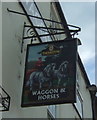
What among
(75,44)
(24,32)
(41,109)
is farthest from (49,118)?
(75,44)

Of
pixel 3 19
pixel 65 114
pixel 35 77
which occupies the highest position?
pixel 3 19

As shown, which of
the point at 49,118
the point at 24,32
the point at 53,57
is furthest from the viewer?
the point at 49,118

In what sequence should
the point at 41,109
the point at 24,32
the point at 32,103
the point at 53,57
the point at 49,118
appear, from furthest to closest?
the point at 49,118
the point at 41,109
the point at 24,32
the point at 53,57
the point at 32,103

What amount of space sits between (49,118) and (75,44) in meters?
3.98

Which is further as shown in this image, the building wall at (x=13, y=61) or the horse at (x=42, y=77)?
the building wall at (x=13, y=61)

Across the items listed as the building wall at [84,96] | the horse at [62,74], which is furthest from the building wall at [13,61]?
the building wall at [84,96]

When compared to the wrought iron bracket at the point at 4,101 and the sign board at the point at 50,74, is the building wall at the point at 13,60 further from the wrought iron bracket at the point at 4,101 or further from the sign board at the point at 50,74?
the sign board at the point at 50,74

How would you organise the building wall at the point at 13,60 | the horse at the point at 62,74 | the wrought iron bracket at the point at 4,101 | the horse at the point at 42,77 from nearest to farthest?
the wrought iron bracket at the point at 4,101 < the horse at the point at 62,74 < the horse at the point at 42,77 < the building wall at the point at 13,60

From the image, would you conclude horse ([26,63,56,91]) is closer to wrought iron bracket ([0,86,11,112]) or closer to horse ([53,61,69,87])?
horse ([53,61,69,87])

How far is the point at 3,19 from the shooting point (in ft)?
29.3

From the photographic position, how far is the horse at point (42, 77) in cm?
834

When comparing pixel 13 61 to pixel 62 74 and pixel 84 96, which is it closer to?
pixel 62 74

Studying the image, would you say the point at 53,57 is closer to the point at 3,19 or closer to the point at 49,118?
the point at 3,19

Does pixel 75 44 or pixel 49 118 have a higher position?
pixel 75 44
